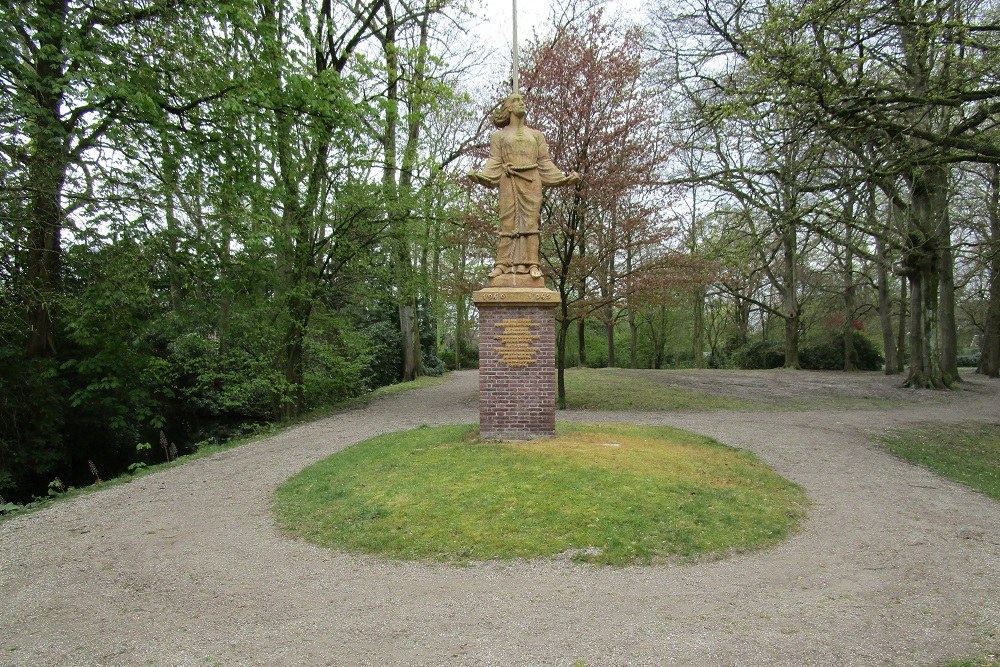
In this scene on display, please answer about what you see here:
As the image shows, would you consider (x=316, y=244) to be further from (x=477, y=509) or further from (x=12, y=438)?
(x=477, y=509)

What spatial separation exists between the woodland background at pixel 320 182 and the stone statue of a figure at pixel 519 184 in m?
2.73

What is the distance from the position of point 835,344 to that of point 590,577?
29184 millimetres

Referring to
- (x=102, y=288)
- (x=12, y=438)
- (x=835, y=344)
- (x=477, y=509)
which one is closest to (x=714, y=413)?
(x=477, y=509)

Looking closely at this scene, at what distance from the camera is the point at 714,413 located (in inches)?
566

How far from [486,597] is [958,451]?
9307mm

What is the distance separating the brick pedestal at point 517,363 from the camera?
869 centimetres

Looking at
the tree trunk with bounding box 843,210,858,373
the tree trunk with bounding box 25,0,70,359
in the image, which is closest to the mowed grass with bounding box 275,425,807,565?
the tree trunk with bounding box 25,0,70,359

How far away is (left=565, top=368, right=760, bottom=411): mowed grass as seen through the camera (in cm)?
1547

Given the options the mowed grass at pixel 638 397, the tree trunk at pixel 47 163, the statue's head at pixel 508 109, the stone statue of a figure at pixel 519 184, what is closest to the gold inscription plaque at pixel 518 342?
the stone statue of a figure at pixel 519 184

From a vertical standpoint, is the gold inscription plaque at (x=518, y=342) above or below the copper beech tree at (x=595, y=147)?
below

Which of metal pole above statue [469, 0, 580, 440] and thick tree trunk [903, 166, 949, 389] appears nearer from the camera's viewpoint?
metal pole above statue [469, 0, 580, 440]

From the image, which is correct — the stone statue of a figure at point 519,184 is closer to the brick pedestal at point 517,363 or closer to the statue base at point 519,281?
the statue base at point 519,281

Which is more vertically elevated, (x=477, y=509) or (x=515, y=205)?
(x=515, y=205)

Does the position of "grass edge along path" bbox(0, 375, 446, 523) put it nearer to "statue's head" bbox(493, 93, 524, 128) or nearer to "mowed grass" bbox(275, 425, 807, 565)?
"mowed grass" bbox(275, 425, 807, 565)
